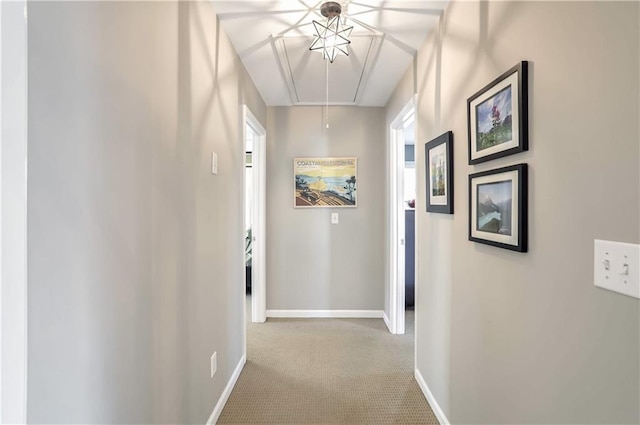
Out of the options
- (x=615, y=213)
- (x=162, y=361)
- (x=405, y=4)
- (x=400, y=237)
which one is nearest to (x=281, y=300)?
(x=400, y=237)

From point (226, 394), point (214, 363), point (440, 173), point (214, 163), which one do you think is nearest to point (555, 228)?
point (440, 173)

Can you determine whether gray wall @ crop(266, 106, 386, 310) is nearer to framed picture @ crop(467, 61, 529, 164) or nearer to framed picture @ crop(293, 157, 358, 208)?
framed picture @ crop(293, 157, 358, 208)

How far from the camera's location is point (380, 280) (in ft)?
11.2

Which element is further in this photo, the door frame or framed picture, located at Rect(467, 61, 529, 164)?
the door frame

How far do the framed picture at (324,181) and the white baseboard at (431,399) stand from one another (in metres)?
1.77

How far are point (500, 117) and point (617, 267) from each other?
668mm

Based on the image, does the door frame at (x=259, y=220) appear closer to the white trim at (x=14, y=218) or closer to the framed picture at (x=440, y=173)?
the framed picture at (x=440, y=173)

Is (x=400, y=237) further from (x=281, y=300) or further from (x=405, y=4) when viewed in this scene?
(x=405, y=4)

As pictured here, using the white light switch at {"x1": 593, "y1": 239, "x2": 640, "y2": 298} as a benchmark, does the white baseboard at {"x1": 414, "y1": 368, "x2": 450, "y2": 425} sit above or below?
below

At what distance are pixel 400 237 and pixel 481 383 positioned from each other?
173 centimetres

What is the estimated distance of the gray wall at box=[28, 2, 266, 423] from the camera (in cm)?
70

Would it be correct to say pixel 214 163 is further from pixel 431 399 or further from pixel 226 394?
pixel 431 399

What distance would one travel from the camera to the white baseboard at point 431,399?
1747 mm

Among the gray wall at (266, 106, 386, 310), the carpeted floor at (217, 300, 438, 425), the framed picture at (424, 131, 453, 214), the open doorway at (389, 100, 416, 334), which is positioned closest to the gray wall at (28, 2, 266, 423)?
the carpeted floor at (217, 300, 438, 425)
